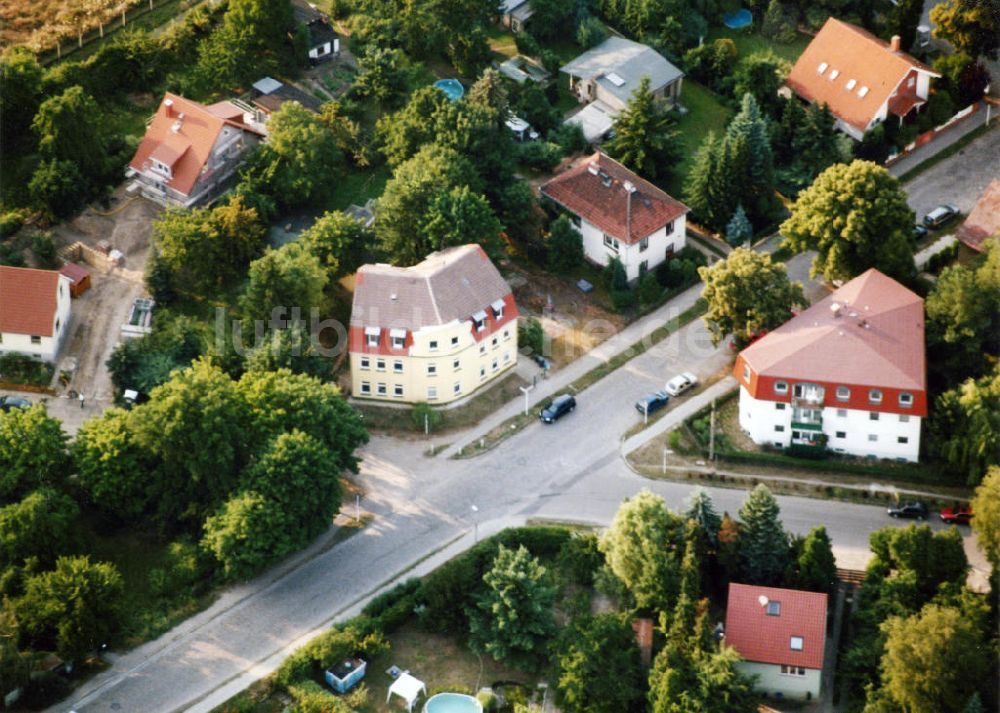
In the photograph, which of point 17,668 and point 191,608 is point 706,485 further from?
point 17,668

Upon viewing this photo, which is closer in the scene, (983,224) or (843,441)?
(843,441)

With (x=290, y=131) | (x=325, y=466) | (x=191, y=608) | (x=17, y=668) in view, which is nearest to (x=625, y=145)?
(x=290, y=131)

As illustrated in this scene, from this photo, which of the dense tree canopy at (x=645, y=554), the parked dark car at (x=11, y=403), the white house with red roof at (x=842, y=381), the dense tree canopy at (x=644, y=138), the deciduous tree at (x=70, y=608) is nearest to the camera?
the deciduous tree at (x=70, y=608)

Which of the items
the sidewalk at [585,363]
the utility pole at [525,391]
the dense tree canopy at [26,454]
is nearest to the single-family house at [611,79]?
the sidewalk at [585,363]

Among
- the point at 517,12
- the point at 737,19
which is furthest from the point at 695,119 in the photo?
the point at 517,12

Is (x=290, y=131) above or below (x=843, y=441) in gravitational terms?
above

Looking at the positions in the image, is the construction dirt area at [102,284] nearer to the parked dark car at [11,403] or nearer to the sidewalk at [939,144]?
the parked dark car at [11,403]
